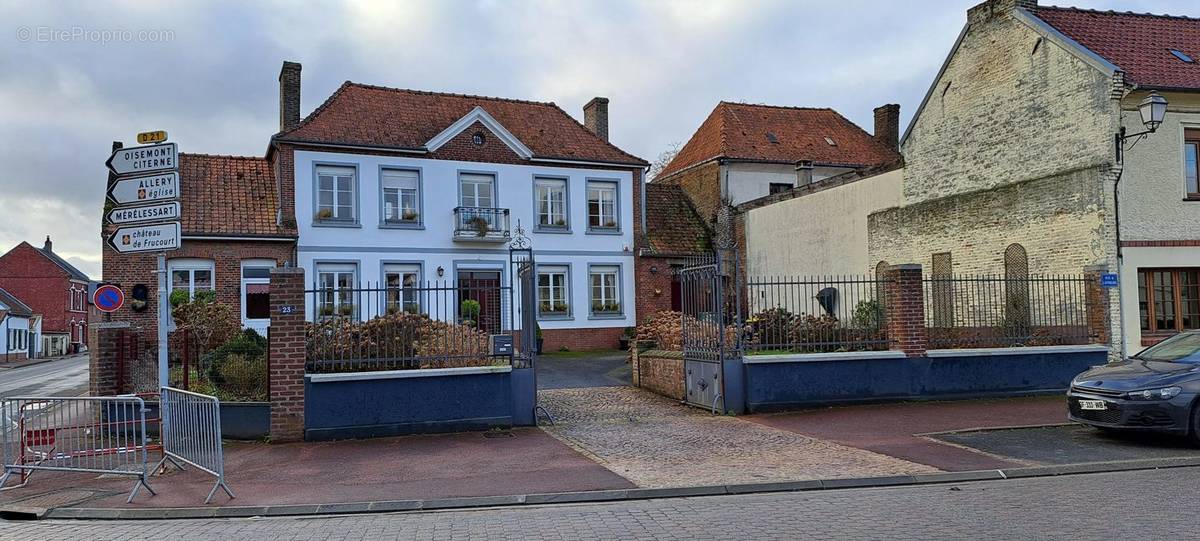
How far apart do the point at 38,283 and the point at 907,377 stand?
228ft

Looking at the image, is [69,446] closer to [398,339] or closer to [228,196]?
[398,339]

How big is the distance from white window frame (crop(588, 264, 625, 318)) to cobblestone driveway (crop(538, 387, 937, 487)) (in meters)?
13.9

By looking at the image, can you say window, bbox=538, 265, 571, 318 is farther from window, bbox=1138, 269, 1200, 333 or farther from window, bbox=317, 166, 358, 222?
window, bbox=1138, 269, 1200, 333

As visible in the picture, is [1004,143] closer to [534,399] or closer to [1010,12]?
[1010,12]

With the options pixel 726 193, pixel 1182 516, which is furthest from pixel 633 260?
pixel 1182 516

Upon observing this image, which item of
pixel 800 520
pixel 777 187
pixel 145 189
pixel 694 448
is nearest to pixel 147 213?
pixel 145 189

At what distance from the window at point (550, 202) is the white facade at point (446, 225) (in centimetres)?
9

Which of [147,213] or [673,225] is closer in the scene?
[147,213]

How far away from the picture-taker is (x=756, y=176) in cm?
3259

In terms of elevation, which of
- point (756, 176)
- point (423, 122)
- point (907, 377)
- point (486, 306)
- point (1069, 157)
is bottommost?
point (907, 377)

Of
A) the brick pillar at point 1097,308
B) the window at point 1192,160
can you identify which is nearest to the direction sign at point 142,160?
the brick pillar at point 1097,308

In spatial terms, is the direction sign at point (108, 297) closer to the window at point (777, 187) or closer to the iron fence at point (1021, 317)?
the iron fence at point (1021, 317)

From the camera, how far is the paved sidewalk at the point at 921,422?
1026cm

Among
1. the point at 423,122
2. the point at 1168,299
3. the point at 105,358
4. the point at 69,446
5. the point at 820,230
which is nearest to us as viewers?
the point at 69,446
